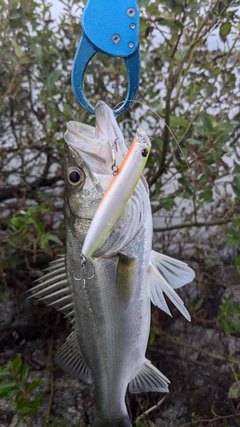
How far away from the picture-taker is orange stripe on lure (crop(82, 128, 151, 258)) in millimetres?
789

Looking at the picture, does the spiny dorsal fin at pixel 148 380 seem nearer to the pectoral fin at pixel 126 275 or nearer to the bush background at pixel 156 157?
the pectoral fin at pixel 126 275

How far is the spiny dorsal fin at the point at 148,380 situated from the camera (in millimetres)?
1220

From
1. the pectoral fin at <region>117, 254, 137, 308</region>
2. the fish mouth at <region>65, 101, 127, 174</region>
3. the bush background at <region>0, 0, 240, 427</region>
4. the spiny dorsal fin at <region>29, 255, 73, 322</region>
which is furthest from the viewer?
the bush background at <region>0, 0, 240, 427</region>

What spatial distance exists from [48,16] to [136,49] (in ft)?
5.82

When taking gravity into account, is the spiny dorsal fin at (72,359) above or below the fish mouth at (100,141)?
below

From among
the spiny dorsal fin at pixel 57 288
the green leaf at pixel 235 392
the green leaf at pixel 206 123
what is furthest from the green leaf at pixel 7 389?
the green leaf at pixel 206 123

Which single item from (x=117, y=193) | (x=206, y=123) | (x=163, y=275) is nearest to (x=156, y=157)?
(x=206, y=123)

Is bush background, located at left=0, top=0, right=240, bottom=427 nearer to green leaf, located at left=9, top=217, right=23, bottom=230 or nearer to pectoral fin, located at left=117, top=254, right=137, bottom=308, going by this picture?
green leaf, located at left=9, top=217, right=23, bottom=230

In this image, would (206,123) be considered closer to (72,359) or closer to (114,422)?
(72,359)

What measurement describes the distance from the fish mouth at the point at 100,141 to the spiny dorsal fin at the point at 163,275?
31 centimetres

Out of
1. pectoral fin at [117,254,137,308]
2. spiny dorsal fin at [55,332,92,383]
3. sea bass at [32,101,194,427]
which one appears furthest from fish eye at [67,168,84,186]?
spiny dorsal fin at [55,332,92,383]

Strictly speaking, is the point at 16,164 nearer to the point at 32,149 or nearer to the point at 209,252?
the point at 32,149

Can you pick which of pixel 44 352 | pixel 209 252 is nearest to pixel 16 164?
pixel 44 352

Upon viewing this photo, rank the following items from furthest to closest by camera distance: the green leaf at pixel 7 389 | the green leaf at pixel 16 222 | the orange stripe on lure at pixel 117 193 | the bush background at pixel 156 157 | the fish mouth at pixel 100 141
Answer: the bush background at pixel 156 157, the green leaf at pixel 16 222, the green leaf at pixel 7 389, the fish mouth at pixel 100 141, the orange stripe on lure at pixel 117 193
